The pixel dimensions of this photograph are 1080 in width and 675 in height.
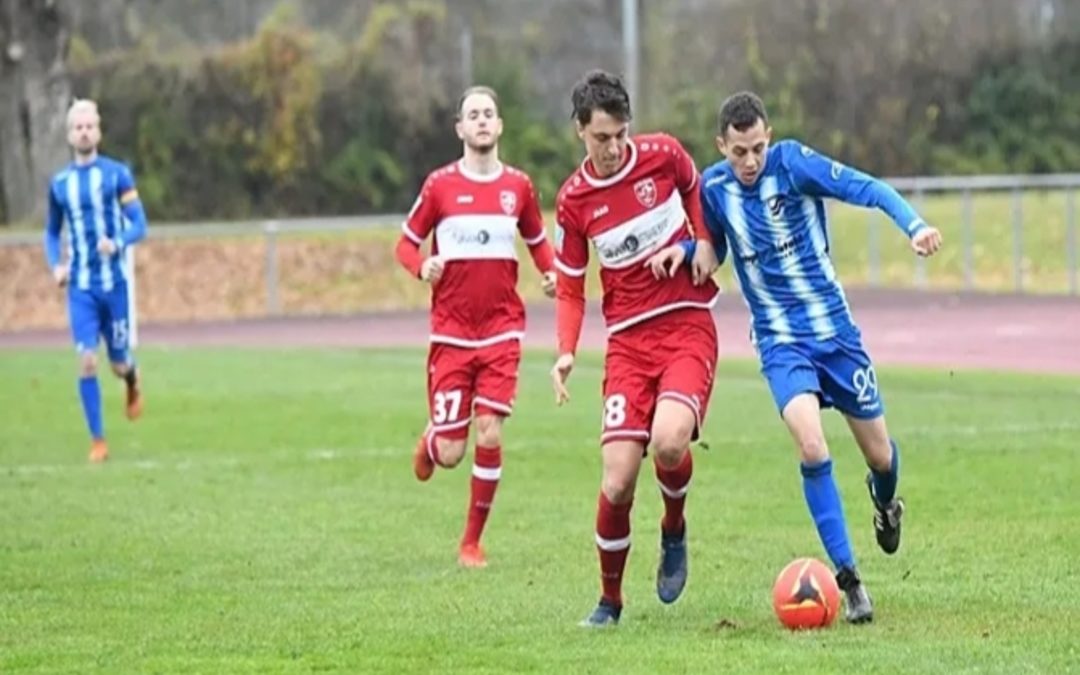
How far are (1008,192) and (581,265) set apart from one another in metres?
32.2

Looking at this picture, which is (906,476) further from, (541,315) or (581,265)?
(541,315)

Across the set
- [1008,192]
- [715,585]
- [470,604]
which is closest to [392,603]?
[470,604]

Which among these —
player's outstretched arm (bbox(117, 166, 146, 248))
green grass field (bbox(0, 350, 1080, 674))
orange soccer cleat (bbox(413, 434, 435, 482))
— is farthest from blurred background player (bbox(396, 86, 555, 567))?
player's outstretched arm (bbox(117, 166, 146, 248))

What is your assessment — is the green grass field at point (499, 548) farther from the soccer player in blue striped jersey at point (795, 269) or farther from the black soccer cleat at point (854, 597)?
the soccer player in blue striped jersey at point (795, 269)

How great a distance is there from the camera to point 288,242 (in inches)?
1686

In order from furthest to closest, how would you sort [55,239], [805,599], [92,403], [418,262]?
[92,403], [55,239], [418,262], [805,599]

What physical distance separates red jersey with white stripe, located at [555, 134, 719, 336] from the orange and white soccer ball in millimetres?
1294

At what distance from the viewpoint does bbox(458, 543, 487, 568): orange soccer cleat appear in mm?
11531

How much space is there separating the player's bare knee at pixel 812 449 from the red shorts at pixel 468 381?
9.53ft

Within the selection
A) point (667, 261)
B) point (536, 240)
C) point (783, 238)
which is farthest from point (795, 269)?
point (536, 240)

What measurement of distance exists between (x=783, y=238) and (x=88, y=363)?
8944mm

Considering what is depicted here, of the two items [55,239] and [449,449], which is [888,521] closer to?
[449,449]

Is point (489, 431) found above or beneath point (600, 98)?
beneath

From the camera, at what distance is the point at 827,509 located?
9336mm
